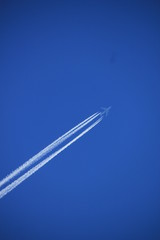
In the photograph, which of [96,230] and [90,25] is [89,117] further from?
[96,230]

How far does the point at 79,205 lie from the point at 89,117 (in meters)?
0.85

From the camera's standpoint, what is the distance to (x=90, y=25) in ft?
4.29

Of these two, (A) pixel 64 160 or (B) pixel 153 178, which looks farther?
(B) pixel 153 178

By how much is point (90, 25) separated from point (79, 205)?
156 cm

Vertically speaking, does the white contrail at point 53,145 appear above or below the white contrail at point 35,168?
above

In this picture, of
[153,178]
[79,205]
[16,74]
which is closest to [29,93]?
[16,74]

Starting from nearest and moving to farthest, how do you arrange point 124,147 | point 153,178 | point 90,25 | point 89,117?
point 90,25 < point 89,117 < point 124,147 < point 153,178

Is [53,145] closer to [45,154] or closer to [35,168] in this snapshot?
[45,154]

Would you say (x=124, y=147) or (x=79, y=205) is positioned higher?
(x=124, y=147)

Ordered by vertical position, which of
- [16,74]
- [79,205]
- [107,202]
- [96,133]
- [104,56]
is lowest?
[107,202]

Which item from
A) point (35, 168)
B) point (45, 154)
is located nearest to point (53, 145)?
point (45, 154)

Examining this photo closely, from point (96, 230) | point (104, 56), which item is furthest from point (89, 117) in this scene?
point (96, 230)

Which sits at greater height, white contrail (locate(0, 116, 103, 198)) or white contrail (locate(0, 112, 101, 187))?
white contrail (locate(0, 112, 101, 187))

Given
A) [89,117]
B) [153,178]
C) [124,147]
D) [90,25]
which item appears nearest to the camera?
[90,25]
